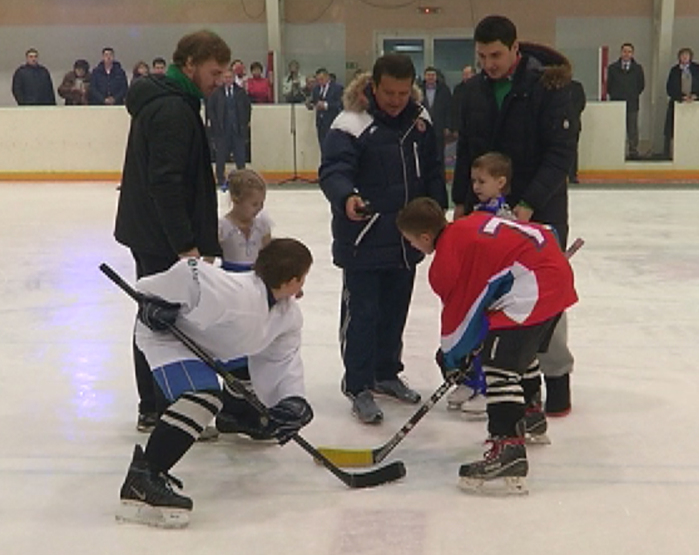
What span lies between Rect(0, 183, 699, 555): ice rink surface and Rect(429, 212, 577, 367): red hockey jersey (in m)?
0.46

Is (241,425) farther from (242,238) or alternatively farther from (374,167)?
(374,167)

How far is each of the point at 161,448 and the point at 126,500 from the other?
16 centimetres

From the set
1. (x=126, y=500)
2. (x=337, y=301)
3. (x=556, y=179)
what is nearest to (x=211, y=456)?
(x=126, y=500)

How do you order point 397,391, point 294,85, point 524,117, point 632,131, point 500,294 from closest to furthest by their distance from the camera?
point 500,294 < point 524,117 < point 397,391 < point 632,131 < point 294,85

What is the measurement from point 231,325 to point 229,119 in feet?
27.7

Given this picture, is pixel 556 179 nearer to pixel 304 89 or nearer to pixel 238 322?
pixel 238 322

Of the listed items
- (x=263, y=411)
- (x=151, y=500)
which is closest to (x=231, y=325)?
(x=263, y=411)

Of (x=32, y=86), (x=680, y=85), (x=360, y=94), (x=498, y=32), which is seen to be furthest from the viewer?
(x=32, y=86)

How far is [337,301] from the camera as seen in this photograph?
475 cm

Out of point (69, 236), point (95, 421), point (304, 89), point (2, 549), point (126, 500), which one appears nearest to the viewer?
point (2, 549)

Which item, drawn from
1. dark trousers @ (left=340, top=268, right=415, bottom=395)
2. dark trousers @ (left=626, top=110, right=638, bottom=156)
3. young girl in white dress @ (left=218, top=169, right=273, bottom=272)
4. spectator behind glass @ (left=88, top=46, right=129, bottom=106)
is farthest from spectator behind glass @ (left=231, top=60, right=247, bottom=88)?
young girl in white dress @ (left=218, top=169, right=273, bottom=272)

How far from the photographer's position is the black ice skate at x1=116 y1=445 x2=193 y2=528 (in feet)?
7.62

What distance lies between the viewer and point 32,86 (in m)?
12.0

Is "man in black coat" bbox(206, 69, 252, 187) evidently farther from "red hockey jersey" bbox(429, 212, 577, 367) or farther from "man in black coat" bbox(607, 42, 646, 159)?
"red hockey jersey" bbox(429, 212, 577, 367)
